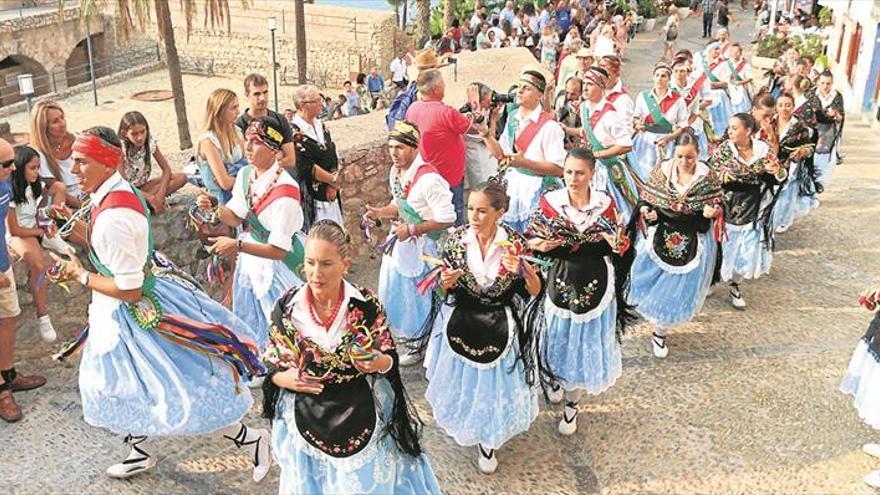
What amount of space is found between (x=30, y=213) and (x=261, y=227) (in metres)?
1.72

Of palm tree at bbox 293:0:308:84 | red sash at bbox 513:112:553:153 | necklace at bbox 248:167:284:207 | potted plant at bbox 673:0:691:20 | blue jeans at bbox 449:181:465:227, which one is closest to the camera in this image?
Answer: necklace at bbox 248:167:284:207

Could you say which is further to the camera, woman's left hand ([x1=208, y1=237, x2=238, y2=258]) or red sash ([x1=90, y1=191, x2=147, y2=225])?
woman's left hand ([x1=208, y1=237, x2=238, y2=258])

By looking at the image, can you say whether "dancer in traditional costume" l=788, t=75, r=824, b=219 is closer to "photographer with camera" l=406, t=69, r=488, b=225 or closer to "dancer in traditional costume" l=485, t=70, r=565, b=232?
"dancer in traditional costume" l=485, t=70, r=565, b=232

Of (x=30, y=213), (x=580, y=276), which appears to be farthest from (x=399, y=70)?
(x=580, y=276)

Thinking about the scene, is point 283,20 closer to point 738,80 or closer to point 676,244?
point 738,80

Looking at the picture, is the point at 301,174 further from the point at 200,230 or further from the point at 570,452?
the point at 570,452

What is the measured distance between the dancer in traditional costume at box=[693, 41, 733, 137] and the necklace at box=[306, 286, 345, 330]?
9520 millimetres

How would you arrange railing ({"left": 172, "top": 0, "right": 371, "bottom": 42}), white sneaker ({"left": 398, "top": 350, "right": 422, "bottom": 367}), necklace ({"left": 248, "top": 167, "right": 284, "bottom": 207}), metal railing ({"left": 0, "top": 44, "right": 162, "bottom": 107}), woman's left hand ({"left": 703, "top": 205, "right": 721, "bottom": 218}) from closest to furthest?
necklace ({"left": 248, "top": 167, "right": 284, "bottom": 207}) < white sneaker ({"left": 398, "top": 350, "right": 422, "bottom": 367}) < woman's left hand ({"left": 703, "top": 205, "right": 721, "bottom": 218}) < railing ({"left": 172, "top": 0, "right": 371, "bottom": 42}) < metal railing ({"left": 0, "top": 44, "right": 162, "bottom": 107})

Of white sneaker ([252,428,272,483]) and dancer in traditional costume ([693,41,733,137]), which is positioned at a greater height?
dancer in traditional costume ([693,41,733,137])

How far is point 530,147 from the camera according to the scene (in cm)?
666

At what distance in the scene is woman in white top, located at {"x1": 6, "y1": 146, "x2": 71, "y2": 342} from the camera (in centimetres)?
526

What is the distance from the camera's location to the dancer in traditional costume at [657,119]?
356 inches

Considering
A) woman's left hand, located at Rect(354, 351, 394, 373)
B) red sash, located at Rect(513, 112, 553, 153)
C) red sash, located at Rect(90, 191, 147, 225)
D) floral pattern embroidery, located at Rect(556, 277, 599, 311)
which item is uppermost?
red sash, located at Rect(90, 191, 147, 225)

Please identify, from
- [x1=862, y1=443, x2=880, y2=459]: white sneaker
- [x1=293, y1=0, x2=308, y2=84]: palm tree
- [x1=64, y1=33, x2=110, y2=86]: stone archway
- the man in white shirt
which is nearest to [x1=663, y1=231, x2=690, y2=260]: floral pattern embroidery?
[x1=862, y1=443, x2=880, y2=459]: white sneaker
